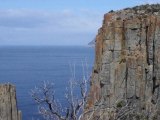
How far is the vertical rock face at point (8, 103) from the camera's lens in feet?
62.6

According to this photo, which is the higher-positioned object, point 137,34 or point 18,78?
point 137,34

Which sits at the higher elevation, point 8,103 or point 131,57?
point 8,103

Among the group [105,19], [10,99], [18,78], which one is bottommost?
[18,78]

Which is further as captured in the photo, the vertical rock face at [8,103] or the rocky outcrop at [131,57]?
the rocky outcrop at [131,57]

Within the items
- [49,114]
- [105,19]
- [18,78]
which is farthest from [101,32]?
[49,114]

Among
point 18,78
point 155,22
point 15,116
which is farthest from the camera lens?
point 18,78

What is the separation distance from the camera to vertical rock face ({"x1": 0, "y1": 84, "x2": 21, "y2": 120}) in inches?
752

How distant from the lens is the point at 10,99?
63.1 ft

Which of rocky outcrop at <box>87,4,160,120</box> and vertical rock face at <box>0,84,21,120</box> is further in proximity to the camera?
rocky outcrop at <box>87,4,160,120</box>

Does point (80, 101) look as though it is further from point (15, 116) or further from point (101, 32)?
point (101, 32)

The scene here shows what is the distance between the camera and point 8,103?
1912cm

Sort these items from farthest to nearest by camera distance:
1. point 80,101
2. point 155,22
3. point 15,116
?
point 155,22 → point 15,116 → point 80,101

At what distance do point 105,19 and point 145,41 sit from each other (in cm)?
652

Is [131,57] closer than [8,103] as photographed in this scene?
No
